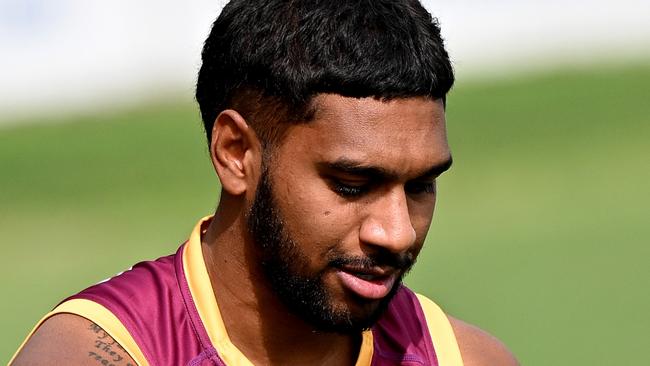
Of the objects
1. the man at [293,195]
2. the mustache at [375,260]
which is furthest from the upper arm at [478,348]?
the mustache at [375,260]

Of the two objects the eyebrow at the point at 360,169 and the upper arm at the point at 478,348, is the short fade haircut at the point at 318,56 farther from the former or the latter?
the upper arm at the point at 478,348

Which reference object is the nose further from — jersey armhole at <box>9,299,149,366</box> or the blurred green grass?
the blurred green grass

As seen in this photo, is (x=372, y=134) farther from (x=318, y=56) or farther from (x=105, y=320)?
(x=105, y=320)

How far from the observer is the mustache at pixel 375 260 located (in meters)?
4.39

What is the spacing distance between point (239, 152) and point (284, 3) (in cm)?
48

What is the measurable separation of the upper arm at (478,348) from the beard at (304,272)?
68cm

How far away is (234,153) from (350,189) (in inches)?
18.2

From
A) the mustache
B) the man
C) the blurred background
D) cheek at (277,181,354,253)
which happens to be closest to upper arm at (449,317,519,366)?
the man

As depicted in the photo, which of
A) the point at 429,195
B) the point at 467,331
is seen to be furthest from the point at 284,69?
the point at 467,331

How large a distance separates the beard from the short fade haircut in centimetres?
22

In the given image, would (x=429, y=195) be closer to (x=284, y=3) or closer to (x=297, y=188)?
(x=297, y=188)

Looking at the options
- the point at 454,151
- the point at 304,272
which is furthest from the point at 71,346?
the point at 454,151

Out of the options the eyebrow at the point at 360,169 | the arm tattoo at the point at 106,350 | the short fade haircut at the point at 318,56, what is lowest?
the arm tattoo at the point at 106,350

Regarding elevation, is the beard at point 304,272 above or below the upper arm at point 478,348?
above
